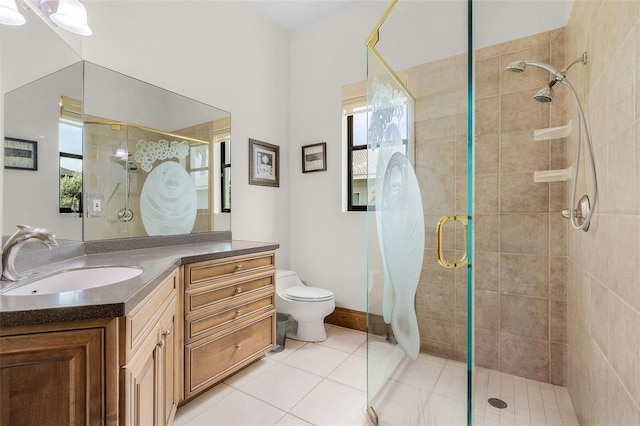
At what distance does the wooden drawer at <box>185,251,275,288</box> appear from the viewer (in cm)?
158

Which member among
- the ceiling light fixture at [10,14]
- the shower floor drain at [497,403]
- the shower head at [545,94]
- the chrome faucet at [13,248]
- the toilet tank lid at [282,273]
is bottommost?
the shower floor drain at [497,403]

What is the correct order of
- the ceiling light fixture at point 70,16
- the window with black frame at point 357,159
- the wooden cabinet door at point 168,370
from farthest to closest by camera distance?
1. the window with black frame at point 357,159
2. the ceiling light fixture at point 70,16
3. the wooden cabinet door at point 168,370

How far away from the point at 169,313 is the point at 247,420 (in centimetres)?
70

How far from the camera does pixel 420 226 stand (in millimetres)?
1351

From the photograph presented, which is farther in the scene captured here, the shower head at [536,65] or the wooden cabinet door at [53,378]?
the shower head at [536,65]

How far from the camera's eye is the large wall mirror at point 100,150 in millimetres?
1199

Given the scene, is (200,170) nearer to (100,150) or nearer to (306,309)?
(100,150)

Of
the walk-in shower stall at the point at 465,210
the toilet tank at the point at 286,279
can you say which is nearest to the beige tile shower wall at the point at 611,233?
the walk-in shower stall at the point at 465,210

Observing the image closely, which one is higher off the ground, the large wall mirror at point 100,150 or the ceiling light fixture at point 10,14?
the ceiling light fixture at point 10,14

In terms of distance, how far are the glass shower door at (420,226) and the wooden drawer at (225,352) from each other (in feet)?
2.61

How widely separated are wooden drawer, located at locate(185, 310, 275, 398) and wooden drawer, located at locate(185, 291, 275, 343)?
49 mm

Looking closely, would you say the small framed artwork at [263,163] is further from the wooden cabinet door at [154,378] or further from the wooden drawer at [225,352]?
the wooden cabinet door at [154,378]

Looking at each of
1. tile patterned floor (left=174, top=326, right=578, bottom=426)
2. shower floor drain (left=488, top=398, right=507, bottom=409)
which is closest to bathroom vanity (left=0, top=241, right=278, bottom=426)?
tile patterned floor (left=174, top=326, right=578, bottom=426)

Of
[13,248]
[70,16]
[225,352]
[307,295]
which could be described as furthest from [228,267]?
[70,16]
